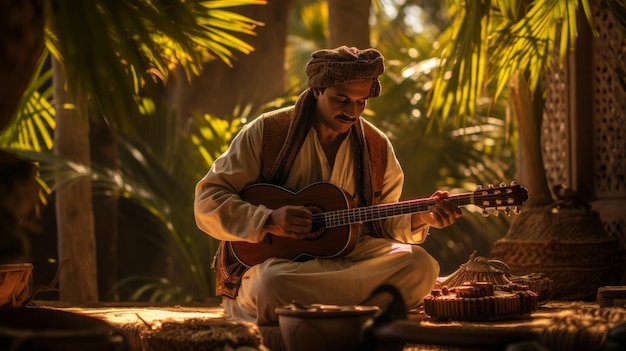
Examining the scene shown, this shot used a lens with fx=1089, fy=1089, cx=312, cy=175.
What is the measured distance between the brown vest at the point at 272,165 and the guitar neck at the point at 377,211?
13.0 inches

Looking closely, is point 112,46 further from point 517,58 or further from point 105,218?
point 105,218

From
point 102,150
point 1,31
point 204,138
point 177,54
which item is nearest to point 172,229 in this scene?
point 204,138

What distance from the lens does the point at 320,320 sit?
12.7 feet

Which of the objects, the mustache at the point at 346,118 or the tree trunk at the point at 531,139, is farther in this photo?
the tree trunk at the point at 531,139

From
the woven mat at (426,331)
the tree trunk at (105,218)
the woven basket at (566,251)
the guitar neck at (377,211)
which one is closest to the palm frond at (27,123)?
the tree trunk at (105,218)

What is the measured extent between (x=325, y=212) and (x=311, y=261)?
23 centimetres

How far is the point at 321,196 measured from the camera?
5000mm

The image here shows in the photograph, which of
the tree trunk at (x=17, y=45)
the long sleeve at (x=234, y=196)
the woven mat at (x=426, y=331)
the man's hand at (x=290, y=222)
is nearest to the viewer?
the woven mat at (x=426, y=331)

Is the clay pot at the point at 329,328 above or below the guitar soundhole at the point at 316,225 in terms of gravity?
below

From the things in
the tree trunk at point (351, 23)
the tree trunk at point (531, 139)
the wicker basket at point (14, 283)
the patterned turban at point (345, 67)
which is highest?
the tree trunk at point (351, 23)

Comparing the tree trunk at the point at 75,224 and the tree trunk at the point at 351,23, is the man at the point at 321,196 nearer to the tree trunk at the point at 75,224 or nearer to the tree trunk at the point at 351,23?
the tree trunk at the point at 351,23

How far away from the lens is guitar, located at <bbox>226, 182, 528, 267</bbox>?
15.9 feet

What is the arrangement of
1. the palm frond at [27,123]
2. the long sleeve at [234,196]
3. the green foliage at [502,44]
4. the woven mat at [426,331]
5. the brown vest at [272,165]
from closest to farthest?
the woven mat at [426,331]
the long sleeve at [234,196]
the brown vest at [272,165]
the green foliage at [502,44]
the palm frond at [27,123]

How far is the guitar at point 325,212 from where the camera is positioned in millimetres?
4840
